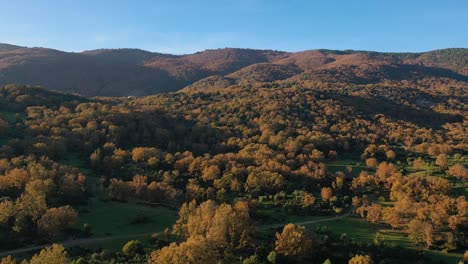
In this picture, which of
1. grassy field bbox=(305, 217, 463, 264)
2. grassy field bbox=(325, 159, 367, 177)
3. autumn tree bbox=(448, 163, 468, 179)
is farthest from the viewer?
grassy field bbox=(325, 159, 367, 177)

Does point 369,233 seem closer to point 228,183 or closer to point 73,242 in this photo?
point 228,183

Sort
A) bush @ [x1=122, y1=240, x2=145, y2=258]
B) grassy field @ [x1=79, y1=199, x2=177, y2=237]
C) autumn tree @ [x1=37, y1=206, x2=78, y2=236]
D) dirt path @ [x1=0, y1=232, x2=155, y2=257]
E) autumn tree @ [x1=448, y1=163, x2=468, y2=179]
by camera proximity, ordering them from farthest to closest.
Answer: autumn tree @ [x1=448, y1=163, x2=468, y2=179] → grassy field @ [x1=79, y1=199, x2=177, y2=237] → autumn tree @ [x1=37, y1=206, x2=78, y2=236] → dirt path @ [x1=0, y1=232, x2=155, y2=257] → bush @ [x1=122, y1=240, x2=145, y2=258]

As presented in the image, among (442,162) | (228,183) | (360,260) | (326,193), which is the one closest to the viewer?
(360,260)

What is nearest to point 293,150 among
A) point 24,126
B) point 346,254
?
point 346,254

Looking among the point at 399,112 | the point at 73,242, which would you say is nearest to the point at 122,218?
the point at 73,242

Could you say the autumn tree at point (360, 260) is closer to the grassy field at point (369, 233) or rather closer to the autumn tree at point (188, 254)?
the grassy field at point (369, 233)

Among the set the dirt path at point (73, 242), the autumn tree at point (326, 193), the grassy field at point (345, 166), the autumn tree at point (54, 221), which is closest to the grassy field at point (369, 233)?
the autumn tree at point (326, 193)

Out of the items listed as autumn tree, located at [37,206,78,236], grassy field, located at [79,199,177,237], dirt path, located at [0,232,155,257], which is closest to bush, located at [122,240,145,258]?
dirt path, located at [0,232,155,257]

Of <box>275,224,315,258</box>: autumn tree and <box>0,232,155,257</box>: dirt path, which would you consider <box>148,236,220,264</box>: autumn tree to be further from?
<box>0,232,155,257</box>: dirt path
